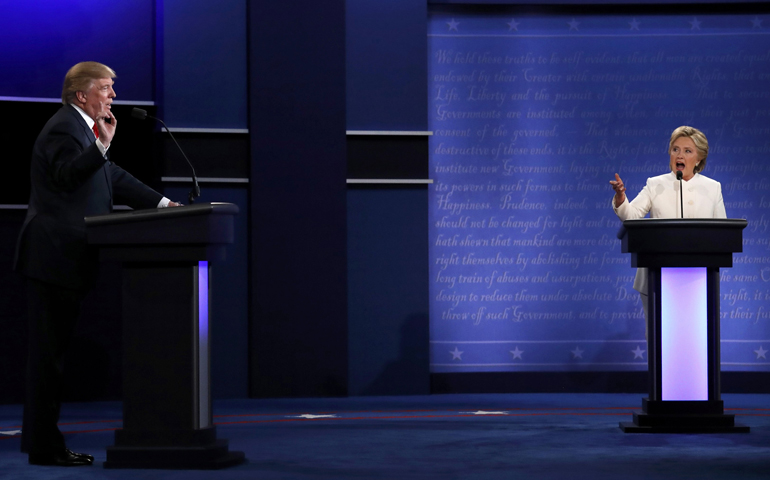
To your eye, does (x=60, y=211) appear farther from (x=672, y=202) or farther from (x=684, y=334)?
(x=672, y=202)

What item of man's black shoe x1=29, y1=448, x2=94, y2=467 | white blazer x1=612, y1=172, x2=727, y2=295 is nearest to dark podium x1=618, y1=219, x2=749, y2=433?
white blazer x1=612, y1=172, x2=727, y2=295

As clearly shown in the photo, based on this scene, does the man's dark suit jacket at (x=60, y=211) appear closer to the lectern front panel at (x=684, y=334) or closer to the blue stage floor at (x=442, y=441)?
the blue stage floor at (x=442, y=441)

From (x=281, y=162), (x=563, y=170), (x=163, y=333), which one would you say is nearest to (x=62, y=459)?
(x=163, y=333)

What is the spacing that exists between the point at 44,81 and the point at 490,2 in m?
3.03

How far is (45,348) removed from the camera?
3678 mm

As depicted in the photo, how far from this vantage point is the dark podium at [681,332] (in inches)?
178

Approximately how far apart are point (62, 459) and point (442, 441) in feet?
5.49

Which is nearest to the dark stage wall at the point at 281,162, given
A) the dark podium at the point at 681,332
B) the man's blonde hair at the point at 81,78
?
the dark podium at the point at 681,332

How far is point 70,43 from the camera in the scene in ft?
19.8

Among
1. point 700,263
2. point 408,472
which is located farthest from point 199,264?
point 700,263

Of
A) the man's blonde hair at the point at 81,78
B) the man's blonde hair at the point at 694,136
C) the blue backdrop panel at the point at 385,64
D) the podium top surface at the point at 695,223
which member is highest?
the blue backdrop panel at the point at 385,64

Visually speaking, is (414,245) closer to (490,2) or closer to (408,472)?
(490,2)

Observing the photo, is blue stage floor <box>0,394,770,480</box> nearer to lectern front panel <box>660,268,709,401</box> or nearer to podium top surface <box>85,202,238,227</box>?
lectern front panel <box>660,268,709,401</box>

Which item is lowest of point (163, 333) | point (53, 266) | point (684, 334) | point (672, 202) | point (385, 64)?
point (684, 334)
